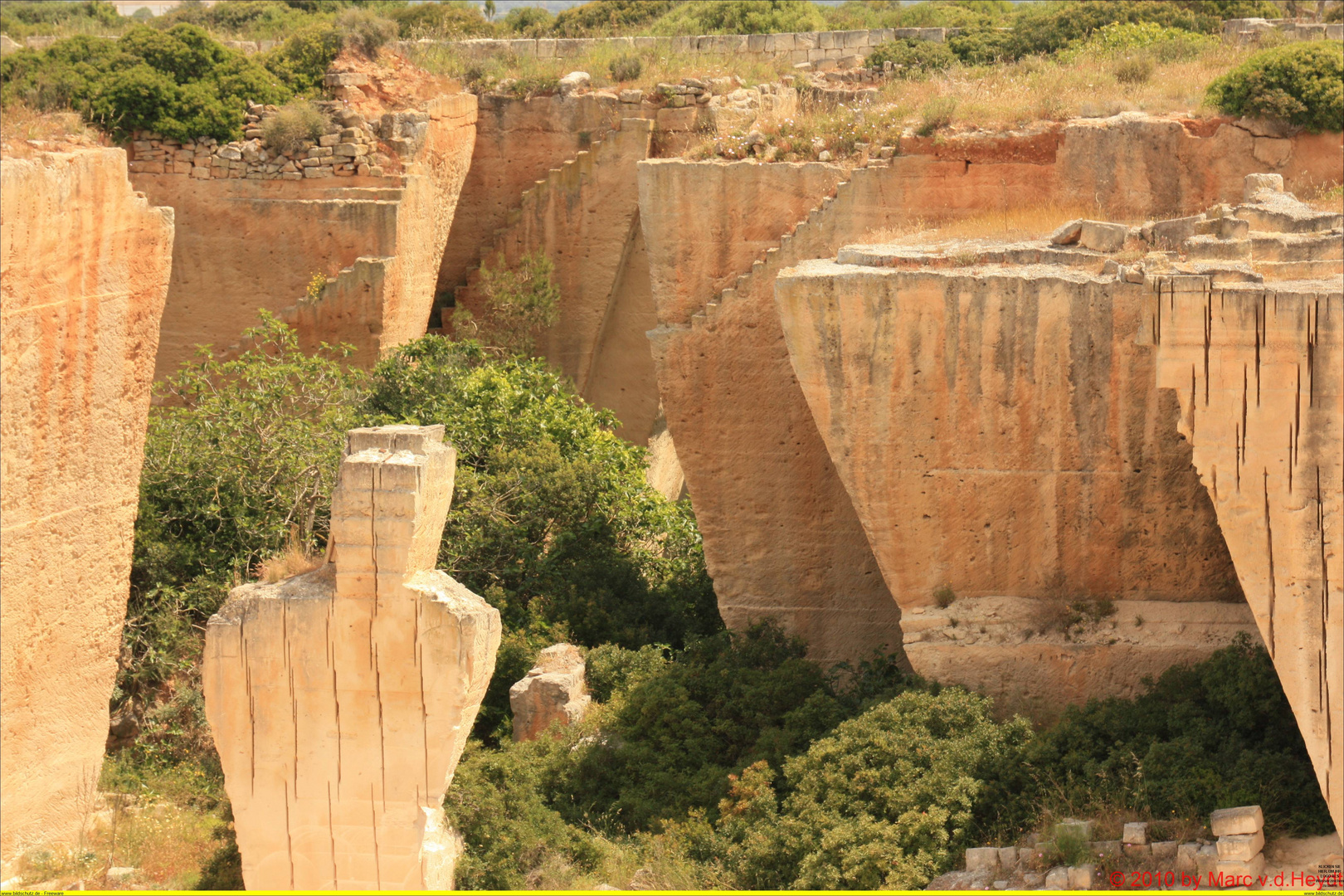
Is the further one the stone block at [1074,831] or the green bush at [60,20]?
the green bush at [60,20]

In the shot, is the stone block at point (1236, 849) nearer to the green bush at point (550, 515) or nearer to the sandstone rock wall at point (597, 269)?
the green bush at point (550, 515)

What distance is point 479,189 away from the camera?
1850 cm

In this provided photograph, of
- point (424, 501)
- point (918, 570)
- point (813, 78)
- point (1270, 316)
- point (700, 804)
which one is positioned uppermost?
point (813, 78)

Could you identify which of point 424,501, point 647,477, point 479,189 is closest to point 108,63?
point 479,189

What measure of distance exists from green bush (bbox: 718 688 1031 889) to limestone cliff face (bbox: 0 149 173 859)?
385 cm

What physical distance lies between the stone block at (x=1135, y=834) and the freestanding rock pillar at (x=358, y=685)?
11.4ft

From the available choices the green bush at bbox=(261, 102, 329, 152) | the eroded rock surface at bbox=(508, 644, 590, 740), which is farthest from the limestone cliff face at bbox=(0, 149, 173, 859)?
the green bush at bbox=(261, 102, 329, 152)

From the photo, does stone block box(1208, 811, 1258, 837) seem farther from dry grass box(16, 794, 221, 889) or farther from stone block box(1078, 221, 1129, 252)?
dry grass box(16, 794, 221, 889)

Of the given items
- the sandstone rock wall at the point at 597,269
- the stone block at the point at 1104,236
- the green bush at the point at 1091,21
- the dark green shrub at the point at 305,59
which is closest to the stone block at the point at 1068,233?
the stone block at the point at 1104,236

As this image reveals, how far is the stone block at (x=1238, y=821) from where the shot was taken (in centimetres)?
844

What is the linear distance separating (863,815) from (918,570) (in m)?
1.97

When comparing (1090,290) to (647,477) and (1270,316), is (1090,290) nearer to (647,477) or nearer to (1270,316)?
(1270,316)

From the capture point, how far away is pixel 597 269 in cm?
1781

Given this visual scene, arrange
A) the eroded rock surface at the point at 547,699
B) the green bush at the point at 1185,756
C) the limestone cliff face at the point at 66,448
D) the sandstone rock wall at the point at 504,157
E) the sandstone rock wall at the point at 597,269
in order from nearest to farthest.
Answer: the limestone cliff face at the point at 66,448 → the green bush at the point at 1185,756 → the eroded rock surface at the point at 547,699 → the sandstone rock wall at the point at 597,269 → the sandstone rock wall at the point at 504,157
